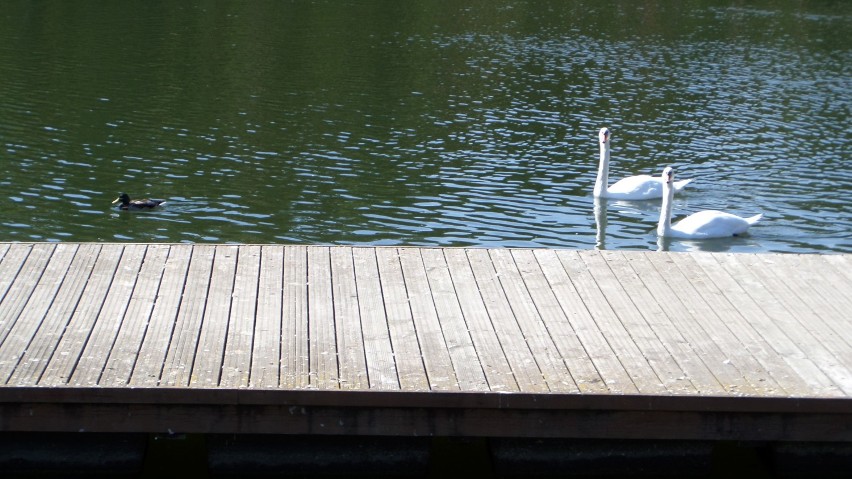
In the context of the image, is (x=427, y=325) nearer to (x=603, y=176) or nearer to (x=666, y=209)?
(x=666, y=209)

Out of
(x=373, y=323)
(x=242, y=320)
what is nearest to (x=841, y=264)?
(x=373, y=323)

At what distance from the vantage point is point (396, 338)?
7.04 m

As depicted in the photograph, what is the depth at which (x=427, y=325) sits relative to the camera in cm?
728

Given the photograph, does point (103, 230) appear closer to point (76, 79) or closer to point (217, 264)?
point (217, 264)

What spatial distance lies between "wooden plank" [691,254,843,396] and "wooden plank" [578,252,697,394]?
654 millimetres

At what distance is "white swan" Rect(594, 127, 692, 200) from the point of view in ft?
50.2

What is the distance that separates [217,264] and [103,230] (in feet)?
17.4

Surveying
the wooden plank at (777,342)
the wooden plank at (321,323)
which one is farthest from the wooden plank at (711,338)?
the wooden plank at (321,323)

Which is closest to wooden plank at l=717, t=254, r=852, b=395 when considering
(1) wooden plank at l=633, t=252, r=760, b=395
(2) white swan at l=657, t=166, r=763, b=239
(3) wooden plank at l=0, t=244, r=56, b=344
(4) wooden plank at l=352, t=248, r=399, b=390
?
(1) wooden plank at l=633, t=252, r=760, b=395

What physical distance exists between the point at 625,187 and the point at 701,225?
1.95 metres

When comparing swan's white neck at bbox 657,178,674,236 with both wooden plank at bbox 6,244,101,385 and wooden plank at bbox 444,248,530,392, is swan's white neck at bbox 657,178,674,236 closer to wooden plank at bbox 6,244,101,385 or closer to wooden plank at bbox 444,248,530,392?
wooden plank at bbox 444,248,530,392

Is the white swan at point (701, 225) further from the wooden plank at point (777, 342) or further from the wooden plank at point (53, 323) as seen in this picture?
the wooden plank at point (53, 323)

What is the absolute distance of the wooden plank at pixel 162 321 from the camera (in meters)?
6.40

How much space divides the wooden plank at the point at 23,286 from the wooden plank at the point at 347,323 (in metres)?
2.05
